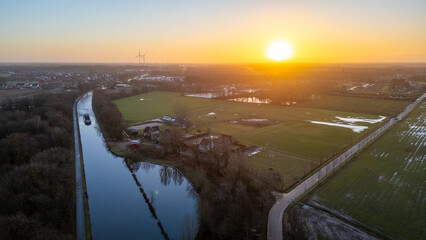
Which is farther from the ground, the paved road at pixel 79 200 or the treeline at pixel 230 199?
the treeline at pixel 230 199

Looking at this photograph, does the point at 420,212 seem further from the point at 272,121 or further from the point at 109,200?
the point at 272,121

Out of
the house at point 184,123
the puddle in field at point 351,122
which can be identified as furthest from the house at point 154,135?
the puddle in field at point 351,122

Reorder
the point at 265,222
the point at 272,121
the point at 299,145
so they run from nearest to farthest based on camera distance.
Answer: the point at 265,222, the point at 299,145, the point at 272,121

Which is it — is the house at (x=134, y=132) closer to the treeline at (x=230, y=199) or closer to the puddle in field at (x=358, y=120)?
the treeline at (x=230, y=199)

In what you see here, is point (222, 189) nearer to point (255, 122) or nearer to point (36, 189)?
point (36, 189)

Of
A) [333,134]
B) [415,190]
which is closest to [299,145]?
[333,134]

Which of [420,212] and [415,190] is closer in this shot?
[420,212]
